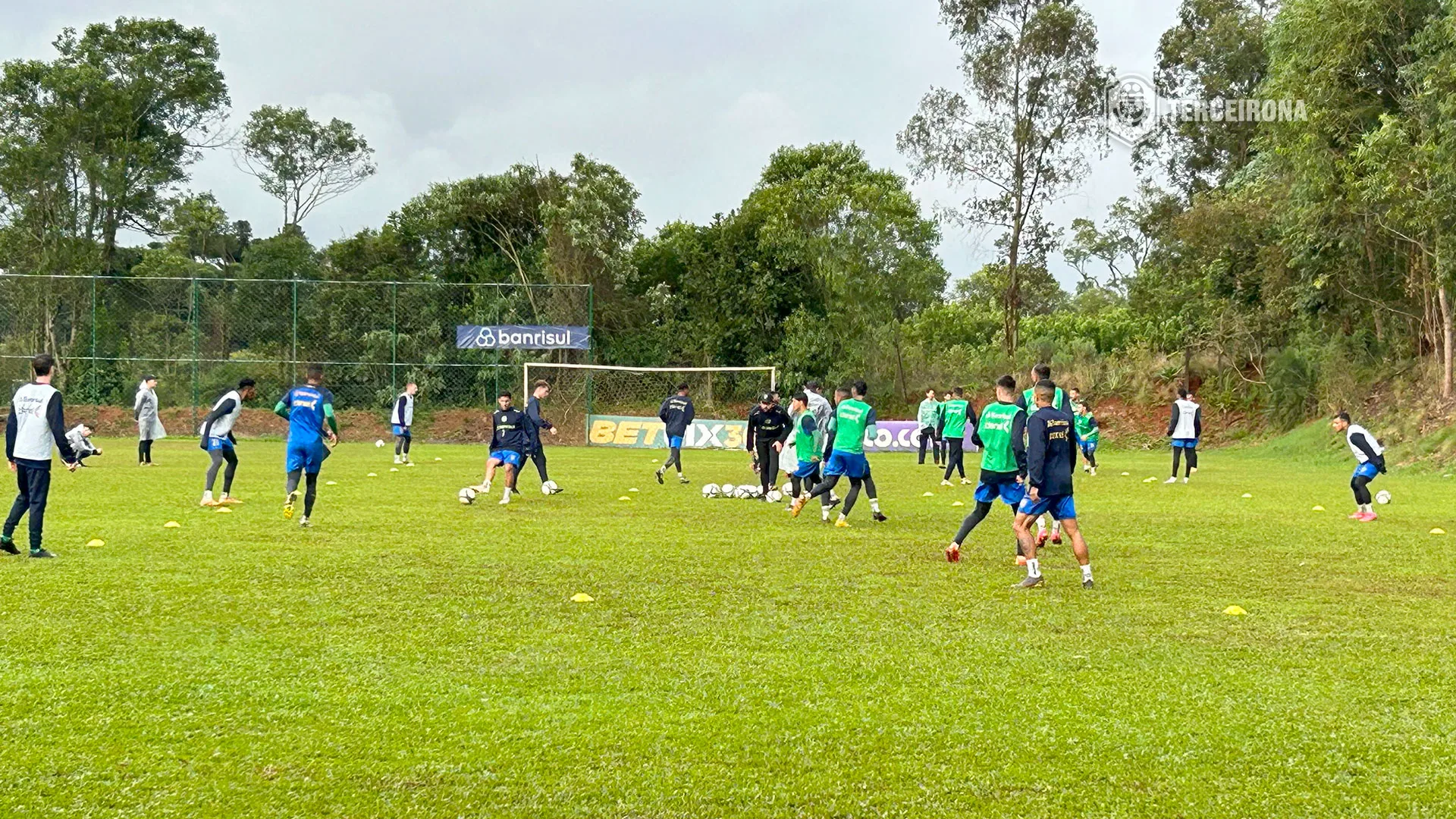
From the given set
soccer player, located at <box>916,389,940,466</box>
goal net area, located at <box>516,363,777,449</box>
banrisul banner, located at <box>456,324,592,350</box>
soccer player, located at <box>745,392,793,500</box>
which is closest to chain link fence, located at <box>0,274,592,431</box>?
banrisul banner, located at <box>456,324,592,350</box>

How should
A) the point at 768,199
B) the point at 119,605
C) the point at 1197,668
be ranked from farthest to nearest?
the point at 768,199 < the point at 119,605 < the point at 1197,668

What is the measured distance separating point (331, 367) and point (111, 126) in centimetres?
1447

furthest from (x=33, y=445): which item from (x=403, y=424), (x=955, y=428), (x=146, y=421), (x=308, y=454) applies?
(x=403, y=424)

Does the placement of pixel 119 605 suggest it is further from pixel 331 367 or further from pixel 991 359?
pixel 991 359

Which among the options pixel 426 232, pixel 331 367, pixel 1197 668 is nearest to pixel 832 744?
pixel 1197 668

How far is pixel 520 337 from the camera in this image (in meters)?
35.6

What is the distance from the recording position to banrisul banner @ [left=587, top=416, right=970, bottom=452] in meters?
33.7

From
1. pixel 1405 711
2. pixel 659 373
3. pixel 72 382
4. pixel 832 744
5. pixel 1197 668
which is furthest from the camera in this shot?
pixel 659 373

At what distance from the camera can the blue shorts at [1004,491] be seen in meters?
10.3

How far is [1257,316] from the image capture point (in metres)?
34.7

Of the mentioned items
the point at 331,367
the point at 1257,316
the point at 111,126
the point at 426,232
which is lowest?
the point at 331,367

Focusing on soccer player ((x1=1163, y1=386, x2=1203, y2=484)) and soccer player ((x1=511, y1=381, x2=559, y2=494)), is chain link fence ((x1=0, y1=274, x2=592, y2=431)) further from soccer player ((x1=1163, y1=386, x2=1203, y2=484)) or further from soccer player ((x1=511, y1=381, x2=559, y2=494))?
soccer player ((x1=1163, y1=386, x2=1203, y2=484))

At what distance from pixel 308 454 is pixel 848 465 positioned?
5943mm

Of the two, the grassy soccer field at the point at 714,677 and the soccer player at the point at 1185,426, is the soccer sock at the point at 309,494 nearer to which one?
the grassy soccer field at the point at 714,677
